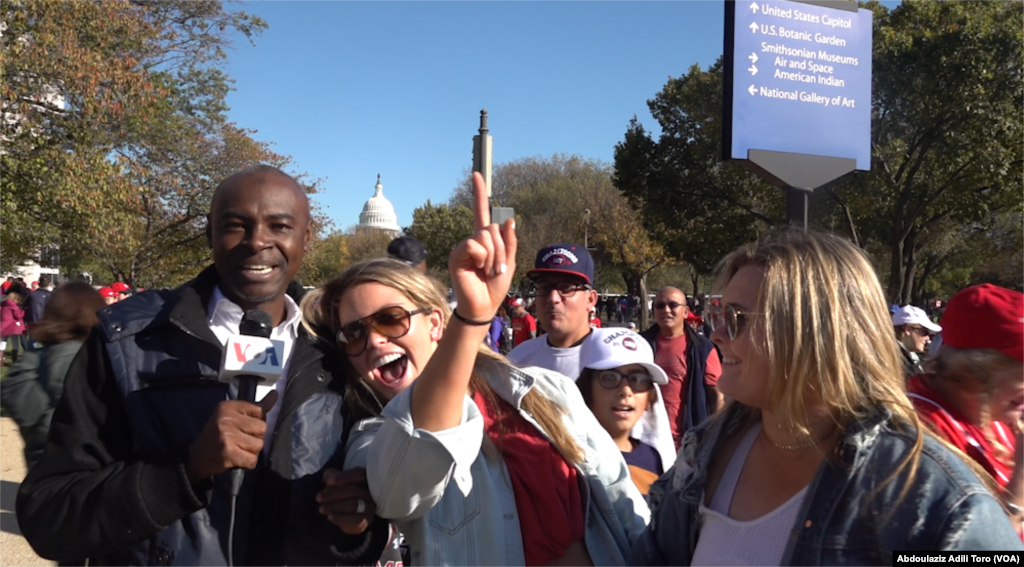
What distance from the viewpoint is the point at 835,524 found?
1.58 m

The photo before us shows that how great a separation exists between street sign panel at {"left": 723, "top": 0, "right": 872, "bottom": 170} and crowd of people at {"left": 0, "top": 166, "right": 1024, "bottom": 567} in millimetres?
4537

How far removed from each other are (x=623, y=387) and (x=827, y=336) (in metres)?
1.68

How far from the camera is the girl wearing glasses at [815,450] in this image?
152 cm

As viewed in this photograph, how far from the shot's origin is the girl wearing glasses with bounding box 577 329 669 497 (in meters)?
3.35

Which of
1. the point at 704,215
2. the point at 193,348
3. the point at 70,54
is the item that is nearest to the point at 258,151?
the point at 70,54

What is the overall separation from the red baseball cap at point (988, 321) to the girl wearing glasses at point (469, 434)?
1307 mm

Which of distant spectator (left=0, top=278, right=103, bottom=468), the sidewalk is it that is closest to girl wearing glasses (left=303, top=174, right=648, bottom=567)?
distant spectator (left=0, top=278, right=103, bottom=468)

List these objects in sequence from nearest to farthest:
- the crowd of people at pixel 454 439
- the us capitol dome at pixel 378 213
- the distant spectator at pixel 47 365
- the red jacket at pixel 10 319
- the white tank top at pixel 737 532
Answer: the crowd of people at pixel 454 439
the white tank top at pixel 737 532
the distant spectator at pixel 47 365
the red jacket at pixel 10 319
the us capitol dome at pixel 378 213

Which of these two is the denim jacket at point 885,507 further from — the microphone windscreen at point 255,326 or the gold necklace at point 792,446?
the microphone windscreen at point 255,326

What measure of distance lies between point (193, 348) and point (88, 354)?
9.2 inches

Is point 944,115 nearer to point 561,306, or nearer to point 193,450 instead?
point 561,306

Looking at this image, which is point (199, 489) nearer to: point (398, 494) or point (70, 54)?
point (398, 494)

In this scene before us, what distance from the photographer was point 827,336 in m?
1.71

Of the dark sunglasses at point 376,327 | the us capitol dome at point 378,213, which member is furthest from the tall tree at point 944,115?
the us capitol dome at point 378,213
